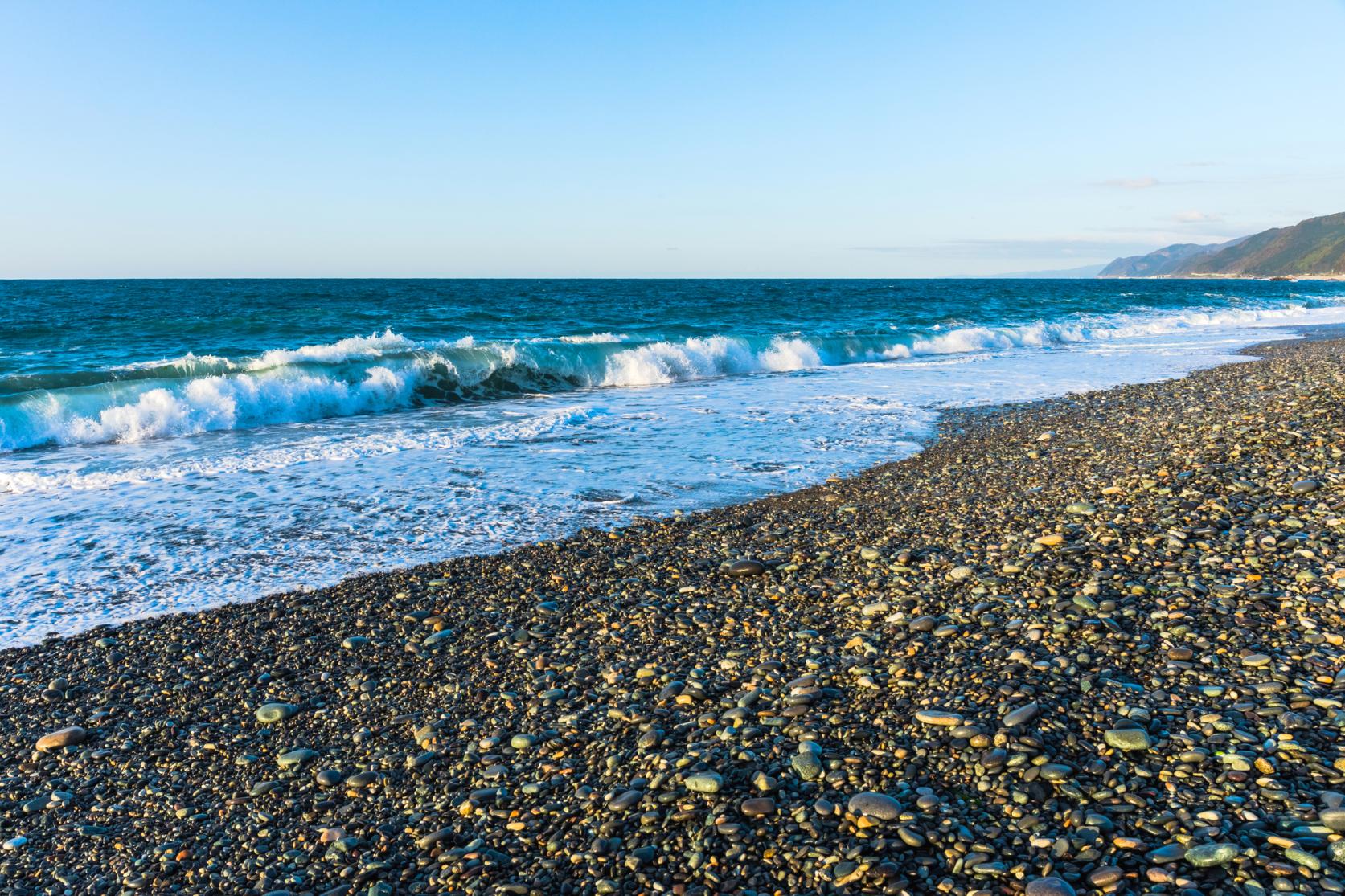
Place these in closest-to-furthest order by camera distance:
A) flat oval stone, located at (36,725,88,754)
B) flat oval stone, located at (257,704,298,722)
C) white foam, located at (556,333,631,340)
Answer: flat oval stone, located at (36,725,88,754) < flat oval stone, located at (257,704,298,722) < white foam, located at (556,333,631,340)

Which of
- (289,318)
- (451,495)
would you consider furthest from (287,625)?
(289,318)

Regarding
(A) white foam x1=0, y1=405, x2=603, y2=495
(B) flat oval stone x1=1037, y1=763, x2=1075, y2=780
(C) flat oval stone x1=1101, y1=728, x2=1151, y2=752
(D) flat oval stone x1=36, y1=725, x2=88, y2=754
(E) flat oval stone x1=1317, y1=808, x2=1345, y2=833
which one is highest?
(E) flat oval stone x1=1317, y1=808, x2=1345, y2=833

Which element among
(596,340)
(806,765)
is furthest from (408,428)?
(806,765)

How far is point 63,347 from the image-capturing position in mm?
24703

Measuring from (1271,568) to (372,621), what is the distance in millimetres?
5650

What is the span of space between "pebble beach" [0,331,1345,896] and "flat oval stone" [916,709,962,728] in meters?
0.02

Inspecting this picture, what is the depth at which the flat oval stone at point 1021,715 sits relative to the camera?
3594 millimetres

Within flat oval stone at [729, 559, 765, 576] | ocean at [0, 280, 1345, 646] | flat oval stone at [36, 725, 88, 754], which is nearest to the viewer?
flat oval stone at [36, 725, 88, 754]

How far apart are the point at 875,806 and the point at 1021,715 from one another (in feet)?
3.12

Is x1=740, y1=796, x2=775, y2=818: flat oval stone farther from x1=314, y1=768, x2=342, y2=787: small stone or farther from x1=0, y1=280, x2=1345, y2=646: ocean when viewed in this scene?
x1=0, y1=280, x2=1345, y2=646: ocean

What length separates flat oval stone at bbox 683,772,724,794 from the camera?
3338mm

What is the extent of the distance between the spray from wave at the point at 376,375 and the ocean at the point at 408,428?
0.06m

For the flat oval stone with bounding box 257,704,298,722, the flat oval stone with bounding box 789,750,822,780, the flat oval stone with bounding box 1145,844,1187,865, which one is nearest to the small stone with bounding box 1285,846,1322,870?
the flat oval stone with bounding box 1145,844,1187,865

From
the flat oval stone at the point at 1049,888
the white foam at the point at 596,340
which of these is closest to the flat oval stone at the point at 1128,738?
the flat oval stone at the point at 1049,888
